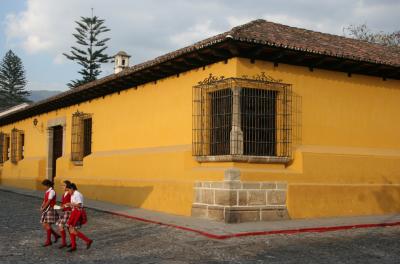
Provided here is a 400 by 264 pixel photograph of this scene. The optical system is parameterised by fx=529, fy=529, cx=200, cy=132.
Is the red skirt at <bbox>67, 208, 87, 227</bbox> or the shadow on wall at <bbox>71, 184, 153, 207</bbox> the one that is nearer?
the red skirt at <bbox>67, 208, 87, 227</bbox>

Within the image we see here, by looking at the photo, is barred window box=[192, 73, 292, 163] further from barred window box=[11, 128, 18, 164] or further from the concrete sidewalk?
barred window box=[11, 128, 18, 164]

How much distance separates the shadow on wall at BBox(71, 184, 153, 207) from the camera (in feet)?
51.7

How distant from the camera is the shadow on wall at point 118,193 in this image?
15.8 meters

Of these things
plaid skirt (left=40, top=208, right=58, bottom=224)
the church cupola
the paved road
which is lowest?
the paved road

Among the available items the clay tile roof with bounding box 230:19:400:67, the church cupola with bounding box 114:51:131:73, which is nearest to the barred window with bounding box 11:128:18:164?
the church cupola with bounding box 114:51:131:73

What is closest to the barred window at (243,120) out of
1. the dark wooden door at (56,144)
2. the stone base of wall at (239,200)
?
the stone base of wall at (239,200)

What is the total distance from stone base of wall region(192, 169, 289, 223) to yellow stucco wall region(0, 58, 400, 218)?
0.67 ft

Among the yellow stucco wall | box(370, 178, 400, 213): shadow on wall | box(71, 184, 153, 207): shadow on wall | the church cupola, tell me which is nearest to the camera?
the yellow stucco wall

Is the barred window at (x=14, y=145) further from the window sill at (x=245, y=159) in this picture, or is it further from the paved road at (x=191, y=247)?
the window sill at (x=245, y=159)

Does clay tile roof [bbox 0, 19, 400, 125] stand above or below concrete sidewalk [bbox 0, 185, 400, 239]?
above

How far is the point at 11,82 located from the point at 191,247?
59.8 m

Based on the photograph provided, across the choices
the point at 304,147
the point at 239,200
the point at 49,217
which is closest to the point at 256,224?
the point at 239,200

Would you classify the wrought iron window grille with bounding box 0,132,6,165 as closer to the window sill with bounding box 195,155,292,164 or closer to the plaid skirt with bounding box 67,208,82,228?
the window sill with bounding box 195,155,292,164

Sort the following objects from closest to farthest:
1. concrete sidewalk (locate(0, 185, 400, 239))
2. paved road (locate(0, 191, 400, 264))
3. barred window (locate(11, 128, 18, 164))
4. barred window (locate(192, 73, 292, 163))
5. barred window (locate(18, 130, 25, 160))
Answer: paved road (locate(0, 191, 400, 264)), concrete sidewalk (locate(0, 185, 400, 239)), barred window (locate(192, 73, 292, 163)), barred window (locate(18, 130, 25, 160)), barred window (locate(11, 128, 18, 164))
